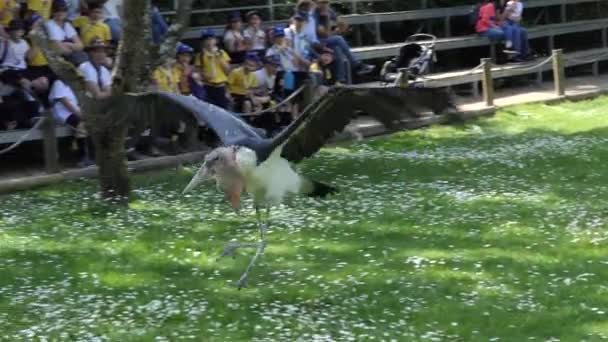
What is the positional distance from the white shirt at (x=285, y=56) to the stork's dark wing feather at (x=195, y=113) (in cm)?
612

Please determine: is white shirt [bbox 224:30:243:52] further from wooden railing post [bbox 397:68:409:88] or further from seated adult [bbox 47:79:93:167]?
seated adult [bbox 47:79:93:167]

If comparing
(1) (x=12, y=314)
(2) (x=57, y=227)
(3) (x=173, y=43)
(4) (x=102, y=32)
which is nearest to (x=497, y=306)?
(1) (x=12, y=314)

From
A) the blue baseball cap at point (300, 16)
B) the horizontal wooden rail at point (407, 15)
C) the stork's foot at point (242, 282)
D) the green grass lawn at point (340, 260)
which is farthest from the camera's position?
the horizontal wooden rail at point (407, 15)

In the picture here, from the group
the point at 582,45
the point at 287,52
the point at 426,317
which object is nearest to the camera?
the point at 426,317

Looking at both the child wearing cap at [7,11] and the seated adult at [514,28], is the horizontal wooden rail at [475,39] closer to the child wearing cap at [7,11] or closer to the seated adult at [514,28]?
the seated adult at [514,28]

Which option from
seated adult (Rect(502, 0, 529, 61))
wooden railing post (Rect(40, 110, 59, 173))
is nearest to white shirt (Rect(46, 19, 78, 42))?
wooden railing post (Rect(40, 110, 59, 173))

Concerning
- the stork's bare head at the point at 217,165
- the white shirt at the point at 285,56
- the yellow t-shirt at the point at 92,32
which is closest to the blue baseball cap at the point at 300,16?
the white shirt at the point at 285,56

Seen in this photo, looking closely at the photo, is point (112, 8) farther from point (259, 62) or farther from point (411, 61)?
point (411, 61)

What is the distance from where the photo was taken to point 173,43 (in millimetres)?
10688

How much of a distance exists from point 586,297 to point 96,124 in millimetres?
4998

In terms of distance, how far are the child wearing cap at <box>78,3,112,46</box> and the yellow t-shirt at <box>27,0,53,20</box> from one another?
50 cm

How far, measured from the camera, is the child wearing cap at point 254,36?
14602mm

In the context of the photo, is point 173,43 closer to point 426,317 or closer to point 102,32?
point 102,32

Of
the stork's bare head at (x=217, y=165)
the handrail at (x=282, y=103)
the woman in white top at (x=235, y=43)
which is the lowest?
the handrail at (x=282, y=103)
